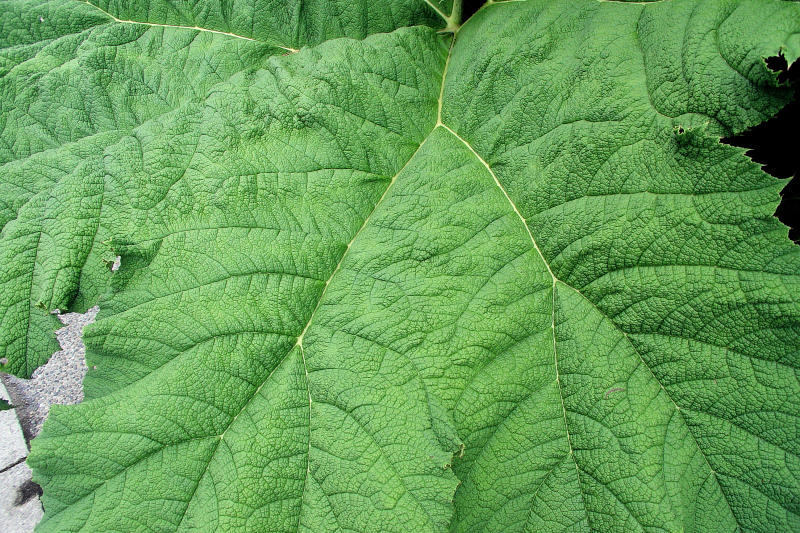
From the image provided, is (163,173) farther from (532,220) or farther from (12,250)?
(532,220)

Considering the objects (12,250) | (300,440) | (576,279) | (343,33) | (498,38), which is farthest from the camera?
(343,33)

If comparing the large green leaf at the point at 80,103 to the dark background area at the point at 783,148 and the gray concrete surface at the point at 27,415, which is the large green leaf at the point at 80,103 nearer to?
the dark background area at the point at 783,148

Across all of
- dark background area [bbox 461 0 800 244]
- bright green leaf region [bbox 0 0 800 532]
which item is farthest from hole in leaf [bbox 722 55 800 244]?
bright green leaf region [bbox 0 0 800 532]

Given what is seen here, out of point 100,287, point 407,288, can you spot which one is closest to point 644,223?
point 407,288

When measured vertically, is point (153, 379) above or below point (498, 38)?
below

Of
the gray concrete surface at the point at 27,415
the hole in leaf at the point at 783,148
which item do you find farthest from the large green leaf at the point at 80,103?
the gray concrete surface at the point at 27,415

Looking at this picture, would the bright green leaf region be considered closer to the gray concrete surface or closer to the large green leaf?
the large green leaf

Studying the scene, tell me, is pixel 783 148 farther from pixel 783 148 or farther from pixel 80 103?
pixel 80 103
